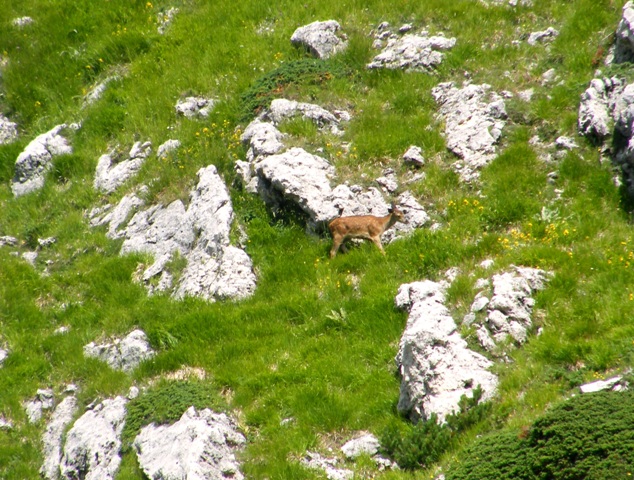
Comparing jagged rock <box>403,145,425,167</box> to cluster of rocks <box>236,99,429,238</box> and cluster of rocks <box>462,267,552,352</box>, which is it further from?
cluster of rocks <box>462,267,552,352</box>

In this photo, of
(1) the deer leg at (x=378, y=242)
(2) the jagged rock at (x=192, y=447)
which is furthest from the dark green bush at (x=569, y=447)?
(1) the deer leg at (x=378, y=242)

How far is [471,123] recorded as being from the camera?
15.7m

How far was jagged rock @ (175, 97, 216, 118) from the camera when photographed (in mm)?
18219

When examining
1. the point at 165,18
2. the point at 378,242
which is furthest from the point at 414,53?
the point at 165,18

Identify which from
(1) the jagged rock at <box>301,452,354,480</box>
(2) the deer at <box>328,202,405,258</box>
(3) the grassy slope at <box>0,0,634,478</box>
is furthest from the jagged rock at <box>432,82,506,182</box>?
(1) the jagged rock at <box>301,452,354,480</box>

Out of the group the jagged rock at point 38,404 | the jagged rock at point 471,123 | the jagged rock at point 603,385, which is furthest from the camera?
the jagged rock at point 471,123

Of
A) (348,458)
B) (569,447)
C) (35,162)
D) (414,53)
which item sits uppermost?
(414,53)

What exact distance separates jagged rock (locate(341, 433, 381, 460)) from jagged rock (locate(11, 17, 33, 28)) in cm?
1874

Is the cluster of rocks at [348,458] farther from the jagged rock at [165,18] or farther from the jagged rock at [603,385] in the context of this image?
the jagged rock at [165,18]

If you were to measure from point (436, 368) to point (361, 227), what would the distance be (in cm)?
429

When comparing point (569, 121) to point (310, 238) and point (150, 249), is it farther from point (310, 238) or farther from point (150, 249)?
point (150, 249)

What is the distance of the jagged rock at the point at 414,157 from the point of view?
50.3 feet

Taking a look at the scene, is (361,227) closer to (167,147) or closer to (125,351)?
(125,351)

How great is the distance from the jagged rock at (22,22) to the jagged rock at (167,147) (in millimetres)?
9058
